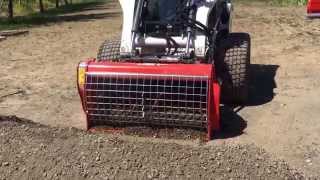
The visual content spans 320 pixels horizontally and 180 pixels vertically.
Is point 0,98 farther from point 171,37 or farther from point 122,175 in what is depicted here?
point 122,175

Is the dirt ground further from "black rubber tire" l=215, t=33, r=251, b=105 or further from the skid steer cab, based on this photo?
the skid steer cab

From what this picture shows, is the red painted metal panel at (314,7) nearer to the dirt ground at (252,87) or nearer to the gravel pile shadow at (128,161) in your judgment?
the dirt ground at (252,87)

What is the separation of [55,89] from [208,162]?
4046 mm

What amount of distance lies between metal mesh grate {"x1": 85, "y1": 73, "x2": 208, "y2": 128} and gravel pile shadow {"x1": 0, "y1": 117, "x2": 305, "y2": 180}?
879mm

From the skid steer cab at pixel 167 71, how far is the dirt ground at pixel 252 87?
0.32 metres

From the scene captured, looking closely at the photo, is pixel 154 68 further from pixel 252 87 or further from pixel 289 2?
pixel 289 2

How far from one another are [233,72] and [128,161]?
2736mm

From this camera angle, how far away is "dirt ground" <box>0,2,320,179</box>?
6.41 metres

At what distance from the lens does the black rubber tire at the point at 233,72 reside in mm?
7537

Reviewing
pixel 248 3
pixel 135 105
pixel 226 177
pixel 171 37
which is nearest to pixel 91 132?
pixel 135 105

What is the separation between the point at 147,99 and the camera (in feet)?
21.5

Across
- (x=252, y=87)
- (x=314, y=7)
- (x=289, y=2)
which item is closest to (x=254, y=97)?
(x=252, y=87)

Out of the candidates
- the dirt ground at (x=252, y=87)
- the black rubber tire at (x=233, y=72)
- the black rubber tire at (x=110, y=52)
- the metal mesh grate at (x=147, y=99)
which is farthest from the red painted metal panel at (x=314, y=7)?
the metal mesh grate at (x=147, y=99)

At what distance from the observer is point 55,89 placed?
344 inches
